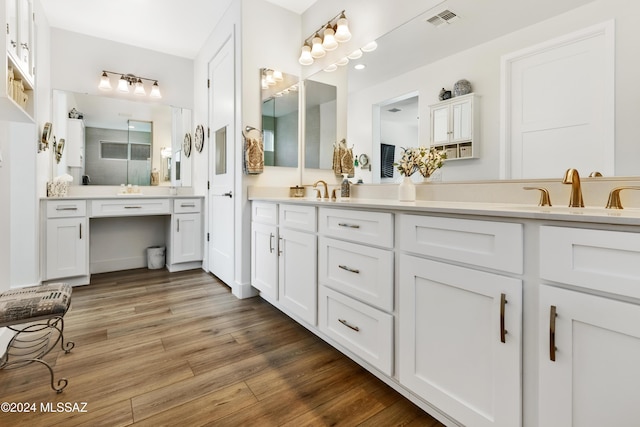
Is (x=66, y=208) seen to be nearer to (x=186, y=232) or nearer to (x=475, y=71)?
(x=186, y=232)

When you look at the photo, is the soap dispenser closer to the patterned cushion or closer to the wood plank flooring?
the wood plank flooring

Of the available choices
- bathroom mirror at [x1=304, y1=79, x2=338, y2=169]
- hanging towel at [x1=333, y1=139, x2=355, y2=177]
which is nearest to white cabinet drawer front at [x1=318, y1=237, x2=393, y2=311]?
hanging towel at [x1=333, y1=139, x2=355, y2=177]

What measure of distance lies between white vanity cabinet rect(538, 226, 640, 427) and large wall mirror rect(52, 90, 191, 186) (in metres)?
4.10

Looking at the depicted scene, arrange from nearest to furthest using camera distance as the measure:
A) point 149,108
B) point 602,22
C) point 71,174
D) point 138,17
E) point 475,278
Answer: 1. point 475,278
2. point 602,22
3. point 138,17
4. point 71,174
5. point 149,108

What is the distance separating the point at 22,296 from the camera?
1.54 m

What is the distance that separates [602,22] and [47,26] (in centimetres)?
452

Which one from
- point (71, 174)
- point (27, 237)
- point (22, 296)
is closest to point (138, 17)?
point (71, 174)

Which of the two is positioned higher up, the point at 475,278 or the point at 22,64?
the point at 22,64

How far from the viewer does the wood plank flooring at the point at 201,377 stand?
4.39 feet

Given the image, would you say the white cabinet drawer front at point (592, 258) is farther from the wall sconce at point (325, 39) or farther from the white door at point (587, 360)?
the wall sconce at point (325, 39)

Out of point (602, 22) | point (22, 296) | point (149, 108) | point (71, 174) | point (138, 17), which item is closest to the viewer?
point (602, 22)

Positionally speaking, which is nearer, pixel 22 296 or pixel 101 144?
pixel 22 296

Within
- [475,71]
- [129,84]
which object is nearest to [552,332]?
[475,71]

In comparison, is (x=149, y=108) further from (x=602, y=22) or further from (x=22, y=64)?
(x=602, y=22)
